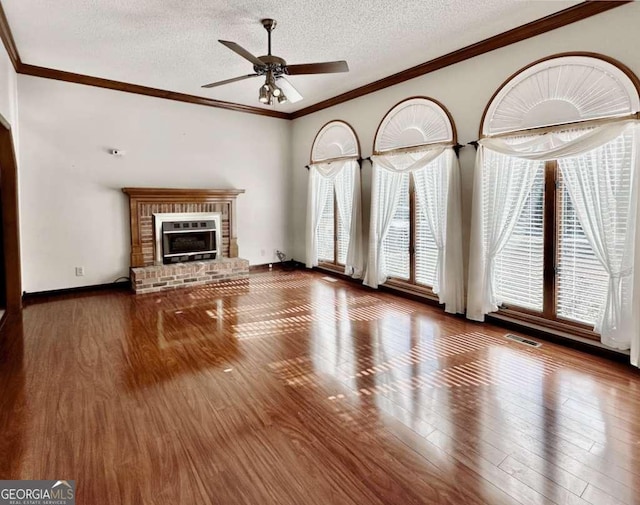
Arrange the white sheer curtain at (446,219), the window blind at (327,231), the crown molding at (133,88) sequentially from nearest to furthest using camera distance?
the white sheer curtain at (446,219)
the crown molding at (133,88)
the window blind at (327,231)

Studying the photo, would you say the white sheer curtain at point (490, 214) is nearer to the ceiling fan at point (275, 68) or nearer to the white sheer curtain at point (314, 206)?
the ceiling fan at point (275, 68)

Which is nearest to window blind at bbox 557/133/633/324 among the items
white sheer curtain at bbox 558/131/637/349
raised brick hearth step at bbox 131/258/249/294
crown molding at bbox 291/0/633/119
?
white sheer curtain at bbox 558/131/637/349

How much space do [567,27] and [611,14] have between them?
1.12 ft

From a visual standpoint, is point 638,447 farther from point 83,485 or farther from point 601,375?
point 83,485

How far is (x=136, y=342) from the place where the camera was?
12.1 ft

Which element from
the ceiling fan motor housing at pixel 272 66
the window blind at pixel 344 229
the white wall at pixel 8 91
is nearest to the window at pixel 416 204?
the window blind at pixel 344 229

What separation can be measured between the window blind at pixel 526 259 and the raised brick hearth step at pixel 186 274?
167 inches

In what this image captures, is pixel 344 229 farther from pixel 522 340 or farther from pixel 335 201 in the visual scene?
pixel 522 340

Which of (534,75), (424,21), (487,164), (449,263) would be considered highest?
(424,21)

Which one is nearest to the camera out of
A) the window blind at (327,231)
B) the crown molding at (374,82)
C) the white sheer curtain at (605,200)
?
the white sheer curtain at (605,200)

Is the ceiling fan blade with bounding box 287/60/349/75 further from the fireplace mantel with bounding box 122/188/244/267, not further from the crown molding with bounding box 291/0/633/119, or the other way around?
the fireplace mantel with bounding box 122/188/244/267

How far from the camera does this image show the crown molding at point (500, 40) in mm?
3290

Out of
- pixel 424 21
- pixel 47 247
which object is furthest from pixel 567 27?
pixel 47 247

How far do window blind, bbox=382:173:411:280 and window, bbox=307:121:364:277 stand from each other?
23.3 inches
